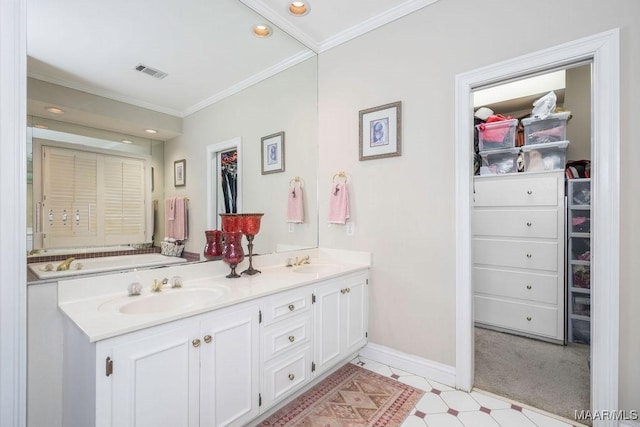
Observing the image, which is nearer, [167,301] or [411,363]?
[167,301]

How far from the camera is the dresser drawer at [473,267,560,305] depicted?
2.81m

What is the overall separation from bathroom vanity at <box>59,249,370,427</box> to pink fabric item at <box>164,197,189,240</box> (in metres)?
0.22

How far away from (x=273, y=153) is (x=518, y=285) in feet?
8.73

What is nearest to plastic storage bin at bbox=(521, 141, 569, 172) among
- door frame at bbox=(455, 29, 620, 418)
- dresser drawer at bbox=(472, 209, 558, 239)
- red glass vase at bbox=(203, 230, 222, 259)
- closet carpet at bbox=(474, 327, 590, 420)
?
dresser drawer at bbox=(472, 209, 558, 239)

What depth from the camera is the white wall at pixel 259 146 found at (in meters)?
1.92

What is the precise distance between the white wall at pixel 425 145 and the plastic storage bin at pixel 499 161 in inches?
53.7

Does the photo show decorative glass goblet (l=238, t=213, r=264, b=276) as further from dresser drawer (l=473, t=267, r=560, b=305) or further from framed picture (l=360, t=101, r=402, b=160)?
dresser drawer (l=473, t=267, r=560, b=305)

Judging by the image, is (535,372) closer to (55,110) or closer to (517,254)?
(517,254)

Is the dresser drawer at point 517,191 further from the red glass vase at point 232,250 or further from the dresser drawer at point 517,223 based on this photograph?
the red glass vase at point 232,250

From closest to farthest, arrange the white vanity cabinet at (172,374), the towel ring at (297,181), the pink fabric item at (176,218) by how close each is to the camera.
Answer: the white vanity cabinet at (172,374), the pink fabric item at (176,218), the towel ring at (297,181)

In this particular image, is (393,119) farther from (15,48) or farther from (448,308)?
(15,48)

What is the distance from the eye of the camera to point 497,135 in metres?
3.05

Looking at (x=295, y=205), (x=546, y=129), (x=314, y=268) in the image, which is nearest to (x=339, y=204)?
(x=295, y=205)

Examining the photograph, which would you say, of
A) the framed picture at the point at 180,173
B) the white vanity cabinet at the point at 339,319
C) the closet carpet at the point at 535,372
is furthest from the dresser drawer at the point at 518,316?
the framed picture at the point at 180,173
